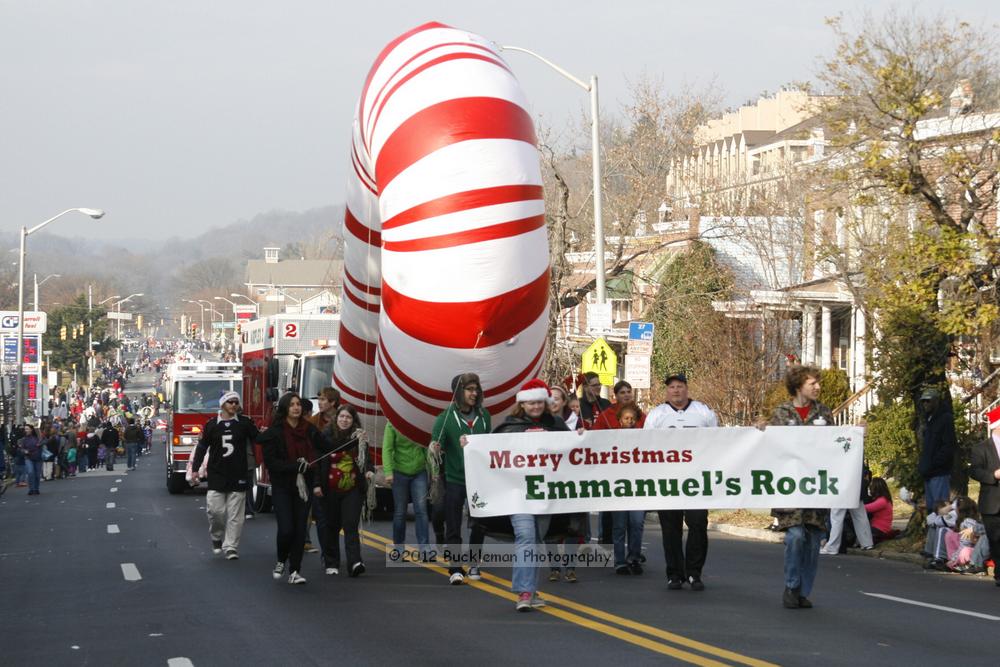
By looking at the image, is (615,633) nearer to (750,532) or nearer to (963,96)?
(750,532)

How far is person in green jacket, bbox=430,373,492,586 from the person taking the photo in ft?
39.0

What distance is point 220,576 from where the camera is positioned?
48.4 ft

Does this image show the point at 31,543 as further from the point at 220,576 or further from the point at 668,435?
the point at 668,435

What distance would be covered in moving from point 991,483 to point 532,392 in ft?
16.7

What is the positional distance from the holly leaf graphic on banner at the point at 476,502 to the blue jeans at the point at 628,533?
2338 mm

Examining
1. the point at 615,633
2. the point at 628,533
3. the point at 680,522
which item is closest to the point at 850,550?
the point at 628,533

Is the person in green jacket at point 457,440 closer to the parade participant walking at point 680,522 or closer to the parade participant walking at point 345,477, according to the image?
the parade participant walking at point 345,477

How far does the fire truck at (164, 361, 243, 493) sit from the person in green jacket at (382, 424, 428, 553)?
18.8 m

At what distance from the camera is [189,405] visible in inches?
1337

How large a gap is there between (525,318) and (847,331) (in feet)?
94.5

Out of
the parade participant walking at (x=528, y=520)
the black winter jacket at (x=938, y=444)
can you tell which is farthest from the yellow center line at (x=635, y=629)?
the black winter jacket at (x=938, y=444)

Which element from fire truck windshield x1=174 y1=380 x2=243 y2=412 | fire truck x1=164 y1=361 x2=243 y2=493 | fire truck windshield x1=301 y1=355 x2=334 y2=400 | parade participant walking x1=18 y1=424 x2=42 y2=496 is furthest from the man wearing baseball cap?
parade participant walking x1=18 y1=424 x2=42 y2=496

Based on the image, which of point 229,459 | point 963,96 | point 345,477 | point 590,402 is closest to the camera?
point 345,477

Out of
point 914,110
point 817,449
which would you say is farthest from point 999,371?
point 817,449
